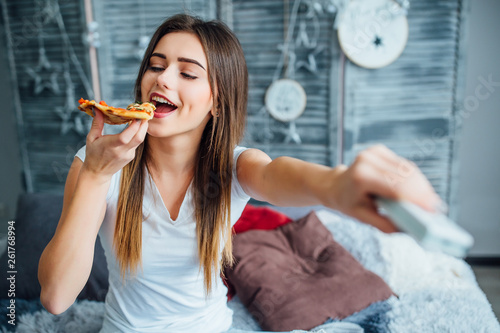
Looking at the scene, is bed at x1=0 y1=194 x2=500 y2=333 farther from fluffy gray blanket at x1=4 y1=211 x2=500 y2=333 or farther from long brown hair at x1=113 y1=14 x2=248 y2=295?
long brown hair at x1=113 y1=14 x2=248 y2=295


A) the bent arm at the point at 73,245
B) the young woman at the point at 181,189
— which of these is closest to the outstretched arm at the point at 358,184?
the young woman at the point at 181,189

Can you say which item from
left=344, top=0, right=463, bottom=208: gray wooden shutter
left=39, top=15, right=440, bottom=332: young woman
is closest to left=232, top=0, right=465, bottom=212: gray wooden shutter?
left=344, top=0, right=463, bottom=208: gray wooden shutter

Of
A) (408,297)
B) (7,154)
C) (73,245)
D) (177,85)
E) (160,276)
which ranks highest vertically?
(177,85)

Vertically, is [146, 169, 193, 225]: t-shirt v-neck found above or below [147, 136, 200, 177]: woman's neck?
below

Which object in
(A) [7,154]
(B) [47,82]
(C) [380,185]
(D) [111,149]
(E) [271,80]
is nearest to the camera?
(C) [380,185]

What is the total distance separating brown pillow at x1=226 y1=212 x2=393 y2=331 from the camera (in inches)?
56.7

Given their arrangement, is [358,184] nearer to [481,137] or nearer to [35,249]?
[35,249]

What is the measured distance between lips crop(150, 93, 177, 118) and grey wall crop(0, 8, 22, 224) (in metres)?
2.33

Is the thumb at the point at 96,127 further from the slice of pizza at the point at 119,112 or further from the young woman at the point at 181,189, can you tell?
the young woman at the point at 181,189

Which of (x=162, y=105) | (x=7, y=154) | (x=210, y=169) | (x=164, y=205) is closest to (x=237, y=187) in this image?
(x=210, y=169)

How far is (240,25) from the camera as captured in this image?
8.42ft

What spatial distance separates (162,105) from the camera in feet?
3.63

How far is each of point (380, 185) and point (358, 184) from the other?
35mm

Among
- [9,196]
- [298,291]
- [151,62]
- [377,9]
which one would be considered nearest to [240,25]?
[377,9]
